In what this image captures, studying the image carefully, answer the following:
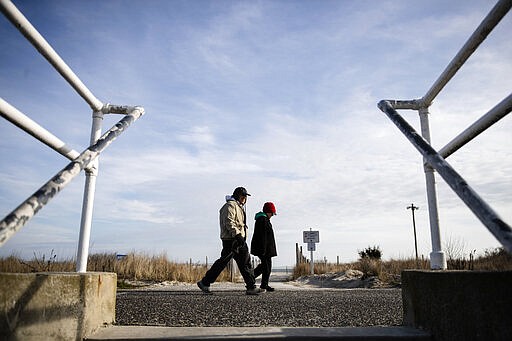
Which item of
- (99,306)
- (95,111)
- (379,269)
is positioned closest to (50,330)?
(99,306)

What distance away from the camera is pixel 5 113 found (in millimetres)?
1390

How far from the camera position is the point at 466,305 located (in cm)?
153

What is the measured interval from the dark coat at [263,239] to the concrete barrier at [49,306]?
4.60 m

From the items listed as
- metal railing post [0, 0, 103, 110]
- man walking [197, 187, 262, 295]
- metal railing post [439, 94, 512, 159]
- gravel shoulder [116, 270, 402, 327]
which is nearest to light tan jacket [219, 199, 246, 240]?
man walking [197, 187, 262, 295]

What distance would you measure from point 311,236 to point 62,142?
1717 cm

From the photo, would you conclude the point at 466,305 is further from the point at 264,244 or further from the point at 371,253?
the point at 371,253

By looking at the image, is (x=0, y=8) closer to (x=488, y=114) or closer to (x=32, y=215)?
(x=32, y=215)

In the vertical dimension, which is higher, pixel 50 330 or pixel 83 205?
pixel 83 205

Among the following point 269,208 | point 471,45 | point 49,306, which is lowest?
point 49,306

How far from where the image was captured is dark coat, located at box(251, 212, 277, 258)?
21.1ft

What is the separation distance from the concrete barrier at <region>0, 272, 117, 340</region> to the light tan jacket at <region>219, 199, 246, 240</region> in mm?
3713

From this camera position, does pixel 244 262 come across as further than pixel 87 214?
Yes

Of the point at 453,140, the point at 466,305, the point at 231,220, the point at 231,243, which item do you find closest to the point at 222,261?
the point at 231,243

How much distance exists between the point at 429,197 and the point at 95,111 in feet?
7.06
